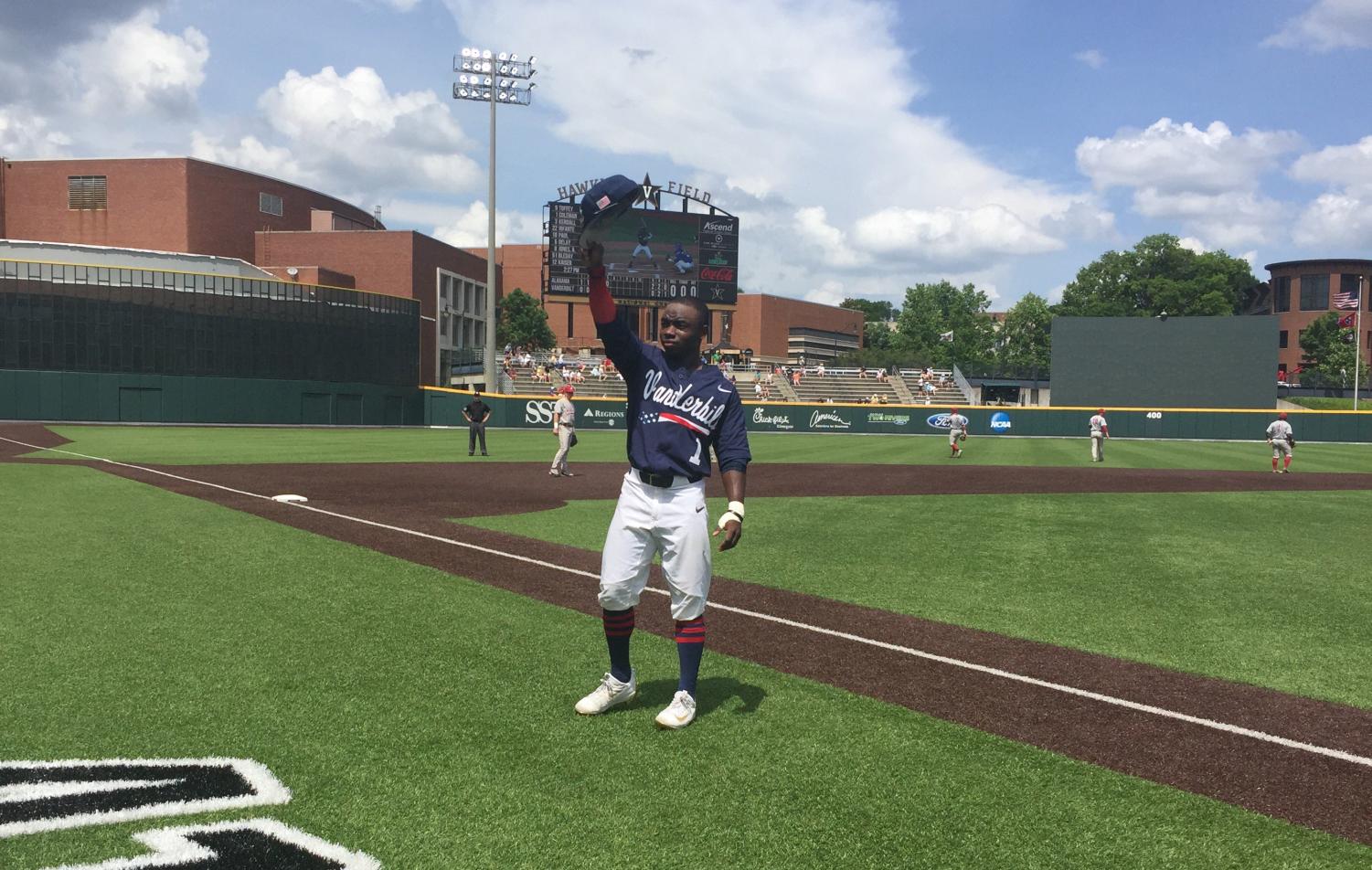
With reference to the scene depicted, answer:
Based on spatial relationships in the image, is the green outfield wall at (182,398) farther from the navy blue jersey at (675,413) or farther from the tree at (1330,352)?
the tree at (1330,352)

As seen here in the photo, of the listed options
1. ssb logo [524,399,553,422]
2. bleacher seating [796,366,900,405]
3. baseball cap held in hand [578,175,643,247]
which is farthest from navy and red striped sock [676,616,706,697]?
bleacher seating [796,366,900,405]

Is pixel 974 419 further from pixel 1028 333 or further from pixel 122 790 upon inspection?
pixel 1028 333

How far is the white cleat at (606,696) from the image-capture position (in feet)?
15.5

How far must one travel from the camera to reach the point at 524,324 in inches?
3533

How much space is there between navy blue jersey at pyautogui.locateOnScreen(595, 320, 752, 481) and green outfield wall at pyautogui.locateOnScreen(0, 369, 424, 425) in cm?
4510

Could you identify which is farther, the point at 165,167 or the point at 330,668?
the point at 165,167

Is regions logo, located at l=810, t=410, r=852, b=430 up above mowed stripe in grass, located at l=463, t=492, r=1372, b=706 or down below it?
above

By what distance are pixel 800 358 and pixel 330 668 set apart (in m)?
113

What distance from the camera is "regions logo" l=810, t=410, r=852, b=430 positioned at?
4644 cm

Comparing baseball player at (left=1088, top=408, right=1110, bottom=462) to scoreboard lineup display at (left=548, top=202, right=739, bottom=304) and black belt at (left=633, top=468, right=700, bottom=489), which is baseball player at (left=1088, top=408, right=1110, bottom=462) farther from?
scoreboard lineup display at (left=548, top=202, right=739, bottom=304)

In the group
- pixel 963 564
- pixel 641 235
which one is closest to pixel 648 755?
pixel 963 564

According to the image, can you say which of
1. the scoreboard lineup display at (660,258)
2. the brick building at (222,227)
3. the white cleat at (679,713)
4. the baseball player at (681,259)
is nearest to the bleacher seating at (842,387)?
the scoreboard lineup display at (660,258)

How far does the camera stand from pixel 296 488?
1505 centimetres

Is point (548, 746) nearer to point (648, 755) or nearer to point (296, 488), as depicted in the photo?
point (648, 755)
